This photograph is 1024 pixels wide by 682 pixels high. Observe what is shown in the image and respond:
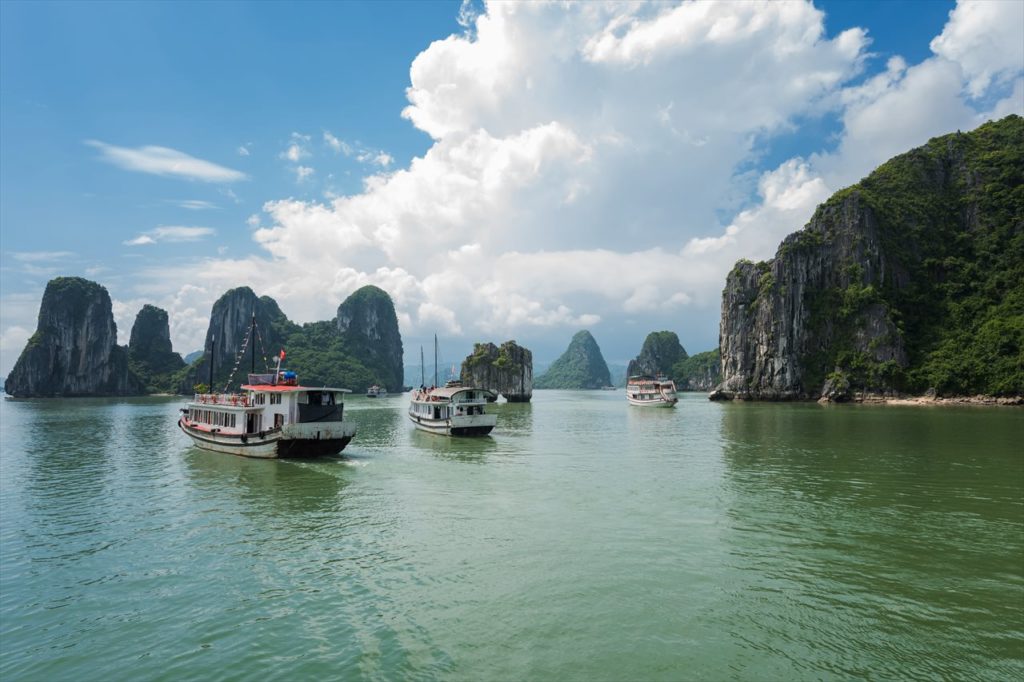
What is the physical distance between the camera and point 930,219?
130750 mm

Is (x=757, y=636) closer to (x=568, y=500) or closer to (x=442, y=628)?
(x=442, y=628)

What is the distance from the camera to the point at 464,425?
2000 inches

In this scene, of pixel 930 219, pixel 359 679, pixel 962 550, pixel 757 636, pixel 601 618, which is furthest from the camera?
pixel 930 219

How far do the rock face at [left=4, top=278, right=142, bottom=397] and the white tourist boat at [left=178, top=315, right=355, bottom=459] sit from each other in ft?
589

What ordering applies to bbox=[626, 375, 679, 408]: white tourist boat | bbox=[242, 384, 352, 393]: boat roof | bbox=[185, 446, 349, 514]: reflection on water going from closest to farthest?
bbox=[185, 446, 349, 514]: reflection on water, bbox=[242, 384, 352, 393]: boat roof, bbox=[626, 375, 679, 408]: white tourist boat

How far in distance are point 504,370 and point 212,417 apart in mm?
93616

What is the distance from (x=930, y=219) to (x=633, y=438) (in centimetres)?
12950

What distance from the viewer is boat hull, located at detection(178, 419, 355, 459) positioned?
35334mm

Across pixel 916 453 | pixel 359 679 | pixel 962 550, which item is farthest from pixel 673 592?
pixel 916 453

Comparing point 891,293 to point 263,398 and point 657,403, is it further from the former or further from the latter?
point 263,398

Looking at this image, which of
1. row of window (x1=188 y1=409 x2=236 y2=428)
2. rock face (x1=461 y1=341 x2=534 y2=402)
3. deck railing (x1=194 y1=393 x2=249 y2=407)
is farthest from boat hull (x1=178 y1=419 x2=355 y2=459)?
rock face (x1=461 y1=341 x2=534 y2=402)

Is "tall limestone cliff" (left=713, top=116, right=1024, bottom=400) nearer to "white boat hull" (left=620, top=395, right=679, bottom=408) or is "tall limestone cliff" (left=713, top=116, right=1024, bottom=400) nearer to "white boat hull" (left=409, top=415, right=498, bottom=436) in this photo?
"white boat hull" (left=620, top=395, right=679, bottom=408)

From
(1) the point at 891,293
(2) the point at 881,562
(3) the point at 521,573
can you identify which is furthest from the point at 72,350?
(1) the point at 891,293

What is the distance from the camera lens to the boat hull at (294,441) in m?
35.3
